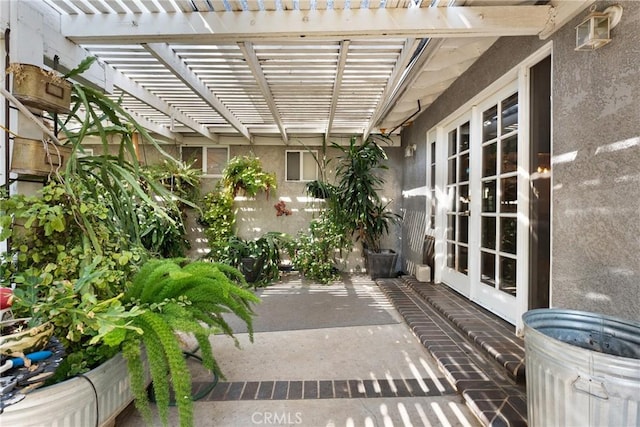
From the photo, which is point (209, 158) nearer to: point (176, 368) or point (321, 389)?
point (321, 389)

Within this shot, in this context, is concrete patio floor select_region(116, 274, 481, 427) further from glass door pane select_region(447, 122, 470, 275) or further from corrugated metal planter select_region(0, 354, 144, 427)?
glass door pane select_region(447, 122, 470, 275)

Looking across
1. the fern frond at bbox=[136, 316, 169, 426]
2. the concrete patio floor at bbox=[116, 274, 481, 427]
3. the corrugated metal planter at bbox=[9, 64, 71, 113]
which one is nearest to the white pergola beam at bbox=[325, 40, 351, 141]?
the corrugated metal planter at bbox=[9, 64, 71, 113]

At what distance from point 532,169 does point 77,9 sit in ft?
11.9

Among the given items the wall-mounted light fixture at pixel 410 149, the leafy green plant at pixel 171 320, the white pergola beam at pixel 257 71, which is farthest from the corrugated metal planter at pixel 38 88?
the wall-mounted light fixture at pixel 410 149

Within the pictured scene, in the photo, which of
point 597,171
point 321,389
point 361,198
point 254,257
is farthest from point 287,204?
point 597,171

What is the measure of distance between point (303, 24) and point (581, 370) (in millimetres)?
2483

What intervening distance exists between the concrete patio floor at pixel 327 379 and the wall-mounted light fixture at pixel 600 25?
2.22 m

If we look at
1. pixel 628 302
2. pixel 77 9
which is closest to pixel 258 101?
pixel 77 9

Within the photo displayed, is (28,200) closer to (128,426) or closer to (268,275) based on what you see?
(128,426)

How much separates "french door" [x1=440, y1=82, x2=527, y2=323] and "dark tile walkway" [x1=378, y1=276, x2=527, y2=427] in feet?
0.83

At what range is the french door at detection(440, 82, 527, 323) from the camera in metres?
2.63

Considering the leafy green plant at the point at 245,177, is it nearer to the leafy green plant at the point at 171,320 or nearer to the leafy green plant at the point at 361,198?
the leafy green plant at the point at 361,198

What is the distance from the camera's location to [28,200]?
1503 millimetres

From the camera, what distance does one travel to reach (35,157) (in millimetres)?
1636
